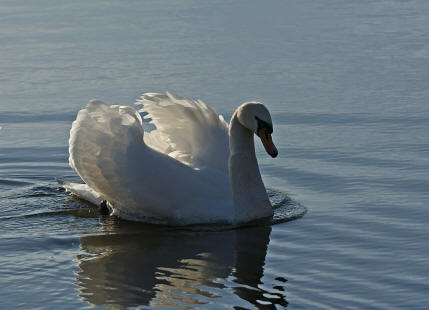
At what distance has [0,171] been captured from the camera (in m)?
11.1

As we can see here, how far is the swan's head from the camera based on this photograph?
29.5ft

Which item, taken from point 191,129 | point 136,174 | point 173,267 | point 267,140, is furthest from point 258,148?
point 173,267

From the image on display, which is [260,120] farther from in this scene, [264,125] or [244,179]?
[244,179]

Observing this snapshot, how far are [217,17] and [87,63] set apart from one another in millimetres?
4823

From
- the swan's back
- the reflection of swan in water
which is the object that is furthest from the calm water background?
the swan's back

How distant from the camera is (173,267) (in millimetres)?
7859

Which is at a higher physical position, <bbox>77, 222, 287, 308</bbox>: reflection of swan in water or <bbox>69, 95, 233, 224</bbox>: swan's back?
<bbox>69, 95, 233, 224</bbox>: swan's back

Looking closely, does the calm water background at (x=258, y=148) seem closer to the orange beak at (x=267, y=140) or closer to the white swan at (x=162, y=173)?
the white swan at (x=162, y=173)

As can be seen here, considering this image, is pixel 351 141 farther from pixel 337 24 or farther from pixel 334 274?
pixel 337 24

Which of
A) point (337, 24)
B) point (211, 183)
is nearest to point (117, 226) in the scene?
point (211, 183)

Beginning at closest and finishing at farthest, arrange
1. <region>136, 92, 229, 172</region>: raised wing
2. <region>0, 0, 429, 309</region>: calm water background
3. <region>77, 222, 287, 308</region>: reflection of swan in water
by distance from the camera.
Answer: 1. <region>77, 222, 287, 308</region>: reflection of swan in water
2. <region>0, 0, 429, 309</region>: calm water background
3. <region>136, 92, 229, 172</region>: raised wing

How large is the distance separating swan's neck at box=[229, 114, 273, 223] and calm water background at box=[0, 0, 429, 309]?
0.29 m

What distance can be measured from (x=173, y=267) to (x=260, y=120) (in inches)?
73.6

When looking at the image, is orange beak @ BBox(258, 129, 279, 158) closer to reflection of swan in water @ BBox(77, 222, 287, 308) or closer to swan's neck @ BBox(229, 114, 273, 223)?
swan's neck @ BBox(229, 114, 273, 223)
